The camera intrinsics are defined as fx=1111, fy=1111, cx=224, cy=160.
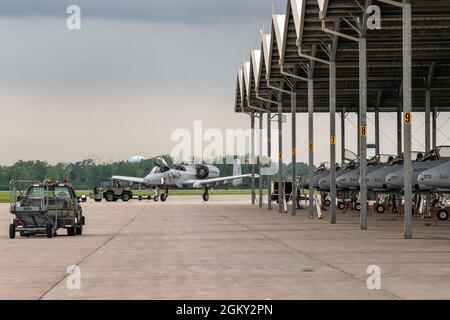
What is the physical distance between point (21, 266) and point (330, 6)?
796 inches

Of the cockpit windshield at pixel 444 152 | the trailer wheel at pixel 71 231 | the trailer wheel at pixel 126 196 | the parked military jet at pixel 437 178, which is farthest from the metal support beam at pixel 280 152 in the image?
the trailer wheel at pixel 126 196

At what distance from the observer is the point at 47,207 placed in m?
32.2

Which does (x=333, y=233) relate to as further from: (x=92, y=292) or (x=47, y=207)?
(x=92, y=292)

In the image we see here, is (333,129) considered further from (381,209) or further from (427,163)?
(381,209)

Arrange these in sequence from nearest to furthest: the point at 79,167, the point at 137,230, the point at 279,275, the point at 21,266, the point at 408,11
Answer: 1. the point at 279,275
2. the point at 21,266
3. the point at 408,11
4. the point at 137,230
5. the point at 79,167

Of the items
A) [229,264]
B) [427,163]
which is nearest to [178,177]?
[427,163]

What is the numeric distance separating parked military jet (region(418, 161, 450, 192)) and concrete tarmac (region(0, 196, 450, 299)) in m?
5.44

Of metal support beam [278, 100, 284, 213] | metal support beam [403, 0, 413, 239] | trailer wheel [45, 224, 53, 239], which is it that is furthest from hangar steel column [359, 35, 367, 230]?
metal support beam [278, 100, 284, 213]

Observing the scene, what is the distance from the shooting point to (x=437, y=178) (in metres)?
41.2

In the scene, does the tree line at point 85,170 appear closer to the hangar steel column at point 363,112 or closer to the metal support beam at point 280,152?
the metal support beam at point 280,152

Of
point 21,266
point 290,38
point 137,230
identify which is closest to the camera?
point 21,266

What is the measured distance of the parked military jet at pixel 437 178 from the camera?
41.1 m

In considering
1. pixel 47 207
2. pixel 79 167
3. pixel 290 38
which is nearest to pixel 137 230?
pixel 47 207

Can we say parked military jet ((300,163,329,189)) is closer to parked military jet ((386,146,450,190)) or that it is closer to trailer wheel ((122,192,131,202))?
trailer wheel ((122,192,131,202))
